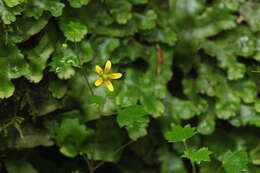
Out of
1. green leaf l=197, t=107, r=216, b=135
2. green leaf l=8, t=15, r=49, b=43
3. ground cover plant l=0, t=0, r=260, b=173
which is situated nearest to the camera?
green leaf l=8, t=15, r=49, b=43

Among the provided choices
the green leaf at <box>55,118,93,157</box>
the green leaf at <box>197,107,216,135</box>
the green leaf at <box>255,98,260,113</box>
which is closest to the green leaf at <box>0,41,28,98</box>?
the green leaf at <box>55,118,93,157</box>

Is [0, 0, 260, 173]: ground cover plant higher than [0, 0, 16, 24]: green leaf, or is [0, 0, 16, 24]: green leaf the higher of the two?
[0, 0, 16, 24]: green leaf

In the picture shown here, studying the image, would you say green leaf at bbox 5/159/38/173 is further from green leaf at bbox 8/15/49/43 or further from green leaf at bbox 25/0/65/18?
green leaf at bbox 25/0/65/18

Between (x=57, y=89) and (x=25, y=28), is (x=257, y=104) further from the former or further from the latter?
(x=25, y=28)

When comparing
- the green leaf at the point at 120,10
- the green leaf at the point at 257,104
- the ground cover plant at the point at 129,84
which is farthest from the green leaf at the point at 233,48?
the green leaf at the point at 120,10

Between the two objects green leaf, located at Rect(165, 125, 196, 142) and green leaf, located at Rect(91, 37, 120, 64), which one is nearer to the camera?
green leaf, located at Rect(165, 125, 196, 142)

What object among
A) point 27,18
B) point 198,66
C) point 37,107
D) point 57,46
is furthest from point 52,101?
point 198,66

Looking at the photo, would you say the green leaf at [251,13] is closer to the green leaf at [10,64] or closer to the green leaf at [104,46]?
the green leaf at [104,46]
